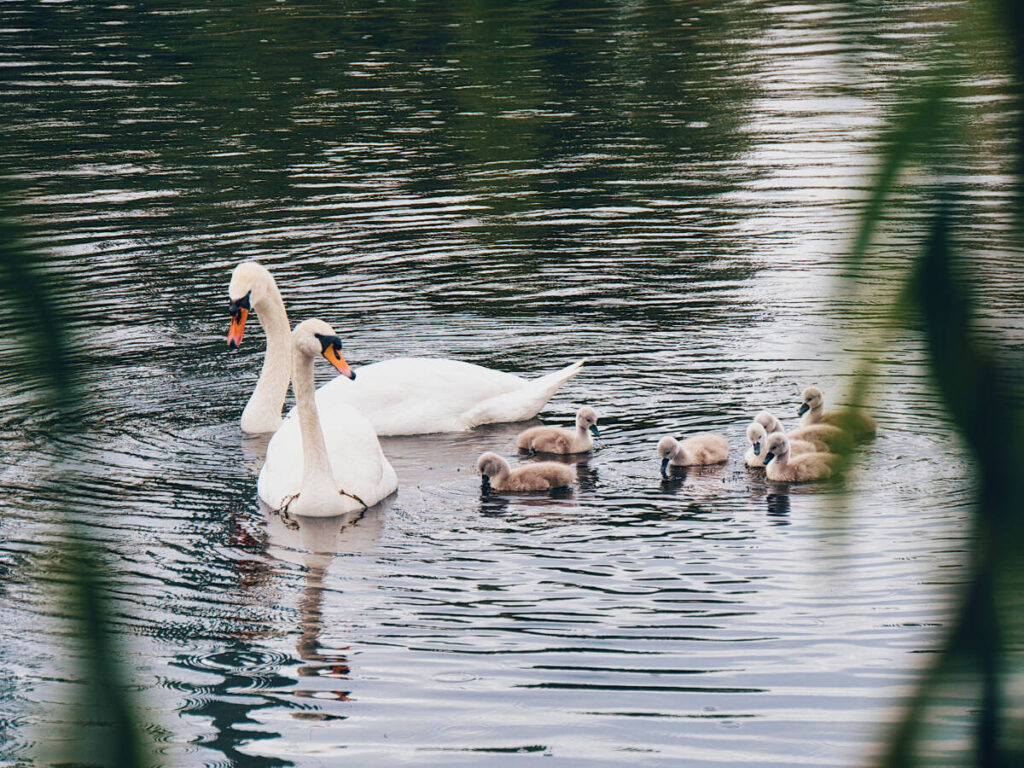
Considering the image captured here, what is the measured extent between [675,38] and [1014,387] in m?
0.59

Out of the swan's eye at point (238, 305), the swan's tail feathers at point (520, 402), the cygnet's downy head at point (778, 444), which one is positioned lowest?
the swan's tail feathers at point (520, 402)

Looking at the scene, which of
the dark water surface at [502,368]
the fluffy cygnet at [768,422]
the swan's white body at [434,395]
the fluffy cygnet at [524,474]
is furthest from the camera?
the swan's white body at [434,395]

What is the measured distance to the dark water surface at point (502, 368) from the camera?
103cm

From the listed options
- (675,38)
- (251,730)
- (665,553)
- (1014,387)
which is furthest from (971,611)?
(665,553)

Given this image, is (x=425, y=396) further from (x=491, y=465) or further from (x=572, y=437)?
(x=491, y=465)

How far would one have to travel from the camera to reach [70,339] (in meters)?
0.75

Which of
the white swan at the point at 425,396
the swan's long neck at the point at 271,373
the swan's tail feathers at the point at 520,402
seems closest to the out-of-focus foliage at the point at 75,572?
the white swan at the point at 425,396

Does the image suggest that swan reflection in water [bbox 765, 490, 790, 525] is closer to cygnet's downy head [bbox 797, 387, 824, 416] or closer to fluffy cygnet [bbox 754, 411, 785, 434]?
fluffy cygnet [bbox 754, 411, 785, 434]

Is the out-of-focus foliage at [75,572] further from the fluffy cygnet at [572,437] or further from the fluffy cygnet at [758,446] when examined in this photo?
the fluffy cygnet at [572,437]

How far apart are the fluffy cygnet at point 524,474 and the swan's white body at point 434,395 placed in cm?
171

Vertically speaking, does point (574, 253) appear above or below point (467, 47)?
below

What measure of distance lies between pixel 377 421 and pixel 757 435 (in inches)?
129

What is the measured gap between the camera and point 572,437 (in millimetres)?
11234

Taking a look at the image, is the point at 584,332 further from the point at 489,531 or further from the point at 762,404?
the point at 489,531
